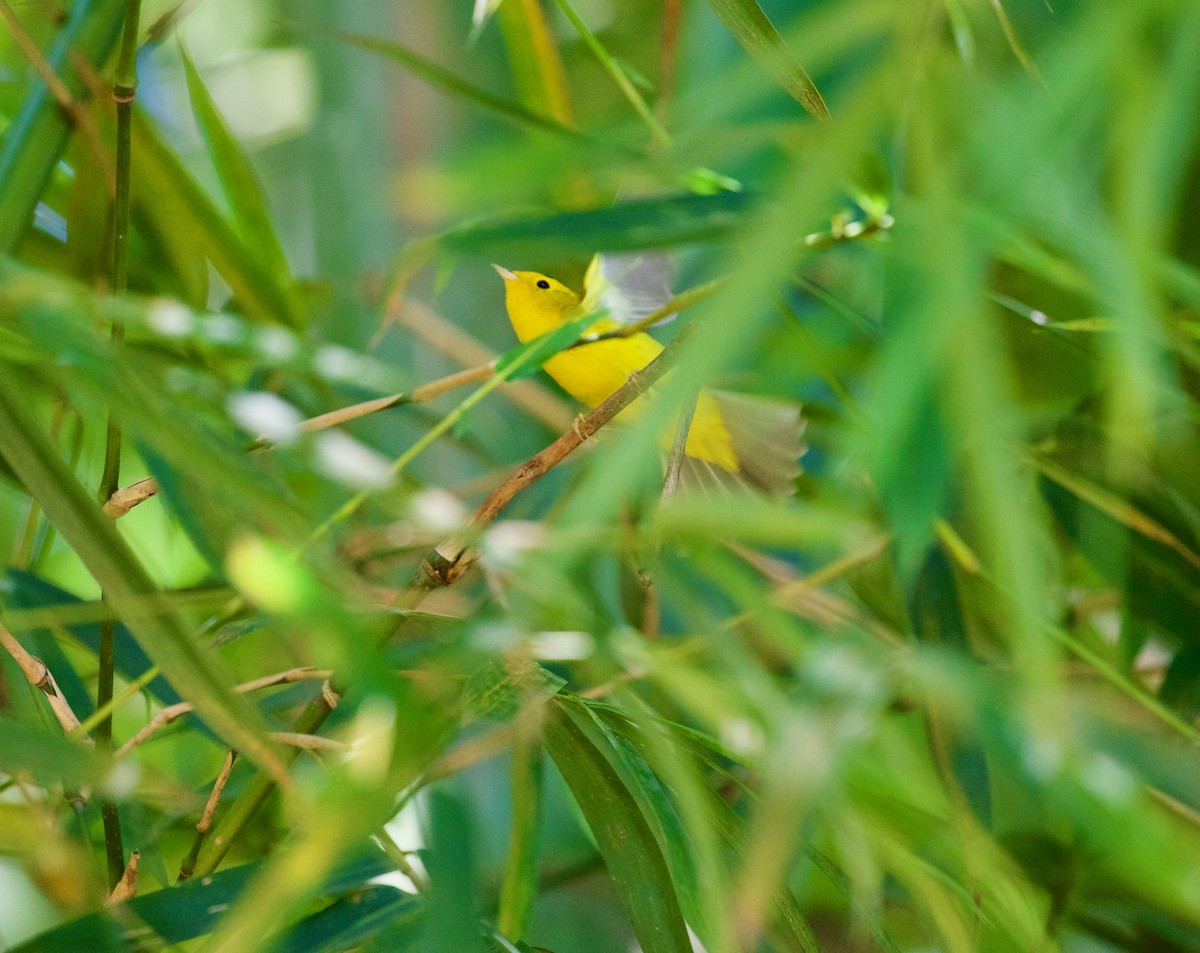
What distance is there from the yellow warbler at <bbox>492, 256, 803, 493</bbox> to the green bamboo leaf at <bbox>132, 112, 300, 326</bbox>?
19 centimetres

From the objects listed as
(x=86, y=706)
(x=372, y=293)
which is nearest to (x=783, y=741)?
(x=86, y=706)

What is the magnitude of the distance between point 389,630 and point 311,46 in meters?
0.81

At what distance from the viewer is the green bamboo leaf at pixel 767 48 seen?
270mm

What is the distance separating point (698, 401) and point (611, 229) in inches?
15.2

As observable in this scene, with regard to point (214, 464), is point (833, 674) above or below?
below

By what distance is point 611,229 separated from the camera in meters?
0.37

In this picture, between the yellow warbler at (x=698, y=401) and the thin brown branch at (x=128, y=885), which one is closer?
the thin brown branch at (x=128, y=885)

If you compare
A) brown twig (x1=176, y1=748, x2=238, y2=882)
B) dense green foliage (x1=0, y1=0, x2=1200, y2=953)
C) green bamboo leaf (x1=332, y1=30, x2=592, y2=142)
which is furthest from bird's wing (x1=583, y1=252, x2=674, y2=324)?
brown twig (x1=176, y1=748, x2=238, y2=882)

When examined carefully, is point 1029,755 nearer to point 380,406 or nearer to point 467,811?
point 467,811

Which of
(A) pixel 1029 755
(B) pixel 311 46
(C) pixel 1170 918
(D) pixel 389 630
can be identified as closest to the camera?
(A) pixel 1029 755

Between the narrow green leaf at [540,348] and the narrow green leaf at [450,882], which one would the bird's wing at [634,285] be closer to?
the narrow green leaf at [540,348]

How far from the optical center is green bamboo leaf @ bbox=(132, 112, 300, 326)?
0.60m

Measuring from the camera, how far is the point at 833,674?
272 millimetres

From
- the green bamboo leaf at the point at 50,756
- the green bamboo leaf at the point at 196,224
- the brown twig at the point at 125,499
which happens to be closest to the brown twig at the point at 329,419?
the brown twig at the point at 125,499
